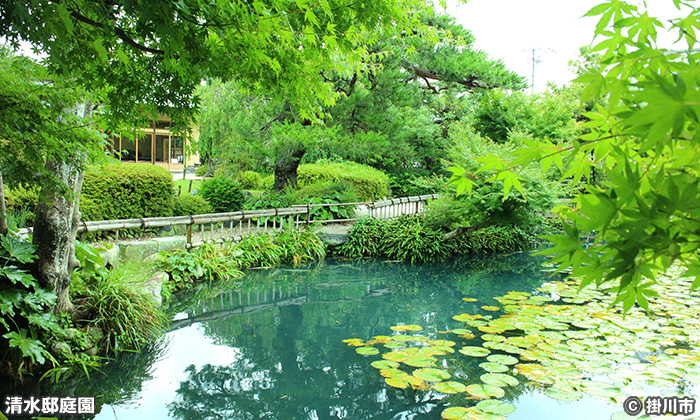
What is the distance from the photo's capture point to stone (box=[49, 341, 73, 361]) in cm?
344

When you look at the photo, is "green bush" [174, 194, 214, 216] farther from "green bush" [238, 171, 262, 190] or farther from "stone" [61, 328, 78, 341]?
"stone" [61, 328, 78, 341]

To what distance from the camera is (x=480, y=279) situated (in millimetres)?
7059

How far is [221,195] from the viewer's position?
31.0 feet

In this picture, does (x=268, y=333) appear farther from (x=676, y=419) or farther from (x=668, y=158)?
(x=668, y=158)

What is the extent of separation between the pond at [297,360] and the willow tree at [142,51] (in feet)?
3.57

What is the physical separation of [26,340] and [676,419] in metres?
4.33

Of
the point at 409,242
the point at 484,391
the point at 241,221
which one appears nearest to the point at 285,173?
the point at 241,221

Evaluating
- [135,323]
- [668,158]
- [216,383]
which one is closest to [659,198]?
[668,158]

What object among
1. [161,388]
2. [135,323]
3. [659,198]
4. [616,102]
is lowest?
[161,388]

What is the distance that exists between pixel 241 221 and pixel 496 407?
19.3ft

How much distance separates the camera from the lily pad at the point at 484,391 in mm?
3078

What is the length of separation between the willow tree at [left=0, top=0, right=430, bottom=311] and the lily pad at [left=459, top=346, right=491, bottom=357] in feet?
8.76

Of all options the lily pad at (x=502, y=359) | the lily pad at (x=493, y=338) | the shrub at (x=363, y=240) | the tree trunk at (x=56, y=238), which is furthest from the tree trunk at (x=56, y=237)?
the shrub at (x=363, y=240)

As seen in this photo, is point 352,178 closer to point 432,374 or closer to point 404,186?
point 404,186
